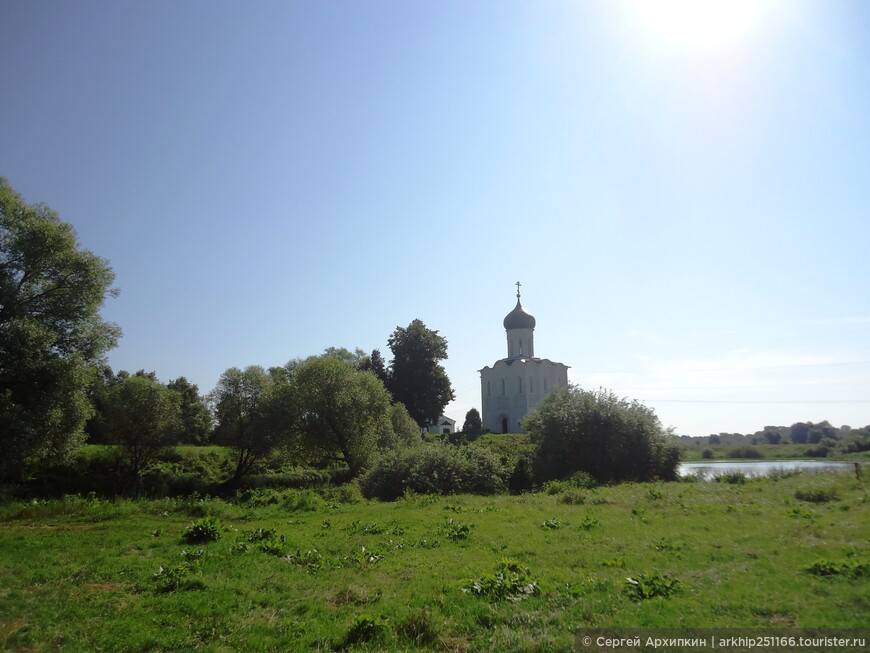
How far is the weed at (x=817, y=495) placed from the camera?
16672mm

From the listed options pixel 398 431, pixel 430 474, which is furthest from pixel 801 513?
pixel 398 431

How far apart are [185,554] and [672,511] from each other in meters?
13.2

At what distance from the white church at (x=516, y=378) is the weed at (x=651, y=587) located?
58068 millimetres

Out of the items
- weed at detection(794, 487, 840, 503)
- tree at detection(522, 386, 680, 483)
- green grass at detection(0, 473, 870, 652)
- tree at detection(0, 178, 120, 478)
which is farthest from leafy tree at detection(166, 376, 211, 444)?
weed at detection(794, 487, 840, 503)

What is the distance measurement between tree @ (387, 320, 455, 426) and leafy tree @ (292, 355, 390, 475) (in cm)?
2464

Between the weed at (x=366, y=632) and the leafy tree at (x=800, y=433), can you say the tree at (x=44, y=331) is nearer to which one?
the weed at (x=366, y=632)

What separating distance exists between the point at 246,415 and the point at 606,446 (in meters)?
23.9

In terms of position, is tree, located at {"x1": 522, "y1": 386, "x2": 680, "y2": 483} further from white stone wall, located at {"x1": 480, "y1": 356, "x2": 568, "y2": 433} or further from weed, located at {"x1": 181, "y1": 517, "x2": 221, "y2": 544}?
white stone wall, located at {"x1": 480, "y1": 356, "x2": 568, "y2": 433}

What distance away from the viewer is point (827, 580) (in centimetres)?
746

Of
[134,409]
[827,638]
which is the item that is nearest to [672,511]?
[827,638]

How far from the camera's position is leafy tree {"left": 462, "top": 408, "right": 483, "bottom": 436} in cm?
6619

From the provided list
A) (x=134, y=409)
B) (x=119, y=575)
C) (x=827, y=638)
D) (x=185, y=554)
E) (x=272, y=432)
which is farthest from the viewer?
(x=272, y=432)

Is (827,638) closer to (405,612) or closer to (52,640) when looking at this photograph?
(405,612)

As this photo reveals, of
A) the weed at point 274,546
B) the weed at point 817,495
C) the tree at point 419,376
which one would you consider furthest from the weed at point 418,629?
the tree at point 419,376
